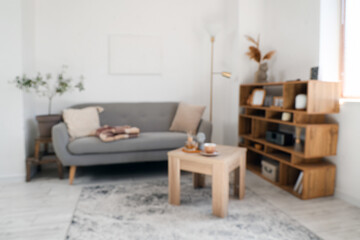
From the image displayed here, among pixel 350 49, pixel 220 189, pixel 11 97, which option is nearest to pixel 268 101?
pixel 350 49

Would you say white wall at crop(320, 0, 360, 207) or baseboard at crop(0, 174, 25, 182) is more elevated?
white wall at crop(320, 0, 360, 207)

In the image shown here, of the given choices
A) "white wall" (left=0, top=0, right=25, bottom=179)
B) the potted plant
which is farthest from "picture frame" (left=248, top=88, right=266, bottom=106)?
"white wall" (left=0, top=0, right=25, bottom=179)

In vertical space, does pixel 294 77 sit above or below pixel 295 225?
above

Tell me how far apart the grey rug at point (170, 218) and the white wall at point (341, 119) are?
773 mm

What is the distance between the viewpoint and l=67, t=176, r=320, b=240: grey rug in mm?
2016

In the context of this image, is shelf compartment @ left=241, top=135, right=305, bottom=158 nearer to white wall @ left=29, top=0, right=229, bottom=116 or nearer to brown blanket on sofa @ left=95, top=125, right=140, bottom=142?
white wall @ left=29, top=0, right=229, bottom=116

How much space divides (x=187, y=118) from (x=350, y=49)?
1923 millimetres

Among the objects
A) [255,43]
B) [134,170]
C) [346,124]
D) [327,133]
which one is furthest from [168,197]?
[255,43]

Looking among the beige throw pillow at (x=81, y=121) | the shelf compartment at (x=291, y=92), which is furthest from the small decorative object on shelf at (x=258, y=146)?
the beige throw pillow at (x=81, y=121)

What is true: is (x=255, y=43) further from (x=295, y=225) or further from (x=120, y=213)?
(x=120, y=213)

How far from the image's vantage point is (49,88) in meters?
3.80

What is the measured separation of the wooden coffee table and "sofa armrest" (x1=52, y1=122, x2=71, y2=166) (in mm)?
1209

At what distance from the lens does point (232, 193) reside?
2.82m

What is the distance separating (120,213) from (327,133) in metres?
2.04
